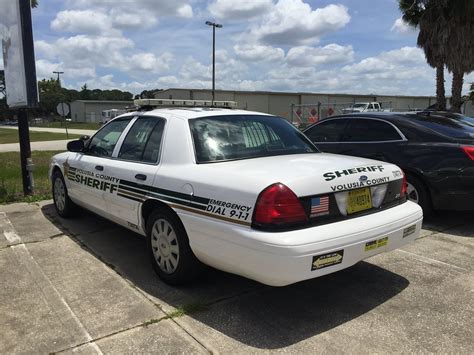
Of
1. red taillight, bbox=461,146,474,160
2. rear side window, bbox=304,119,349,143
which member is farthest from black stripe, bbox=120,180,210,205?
rear side window, bbox=304,119,349,143

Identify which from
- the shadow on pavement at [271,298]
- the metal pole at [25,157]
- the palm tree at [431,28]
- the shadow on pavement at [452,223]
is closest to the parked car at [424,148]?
the shadow on pavement at [452,223]

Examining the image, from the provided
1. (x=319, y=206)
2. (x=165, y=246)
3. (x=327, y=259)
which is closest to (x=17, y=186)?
(x=165, y=246)

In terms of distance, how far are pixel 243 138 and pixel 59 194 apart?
3.54 metres

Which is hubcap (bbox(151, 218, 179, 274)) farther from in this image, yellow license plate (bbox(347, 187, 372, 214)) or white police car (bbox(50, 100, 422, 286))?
yellow license plate (bbox(347, 187, 372, 214))

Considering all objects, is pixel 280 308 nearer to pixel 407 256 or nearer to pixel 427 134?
pixel 407 256

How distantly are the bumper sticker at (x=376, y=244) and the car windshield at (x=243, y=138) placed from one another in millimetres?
1202

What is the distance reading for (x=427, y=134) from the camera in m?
5.82

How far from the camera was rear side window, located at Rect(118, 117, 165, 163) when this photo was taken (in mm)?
4242

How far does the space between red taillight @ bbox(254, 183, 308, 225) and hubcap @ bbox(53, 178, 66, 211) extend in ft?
13.2

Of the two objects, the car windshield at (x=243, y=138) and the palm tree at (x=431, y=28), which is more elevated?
the palm tree at (x=431, y=28)

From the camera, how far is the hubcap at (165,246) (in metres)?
3.81

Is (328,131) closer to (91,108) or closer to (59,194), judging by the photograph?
(59,194)

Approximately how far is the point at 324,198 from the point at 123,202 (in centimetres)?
216

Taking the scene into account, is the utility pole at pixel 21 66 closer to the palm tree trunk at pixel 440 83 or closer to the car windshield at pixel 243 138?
the car windshield at pixel 243 138
